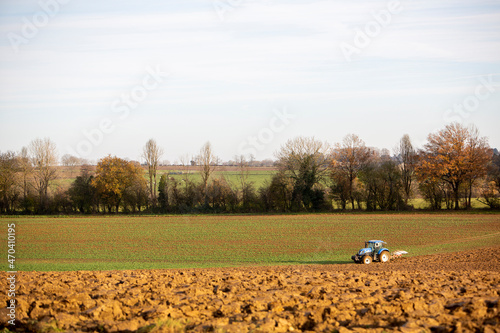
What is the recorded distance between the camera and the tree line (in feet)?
188

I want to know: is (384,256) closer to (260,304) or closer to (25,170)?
(260,304)

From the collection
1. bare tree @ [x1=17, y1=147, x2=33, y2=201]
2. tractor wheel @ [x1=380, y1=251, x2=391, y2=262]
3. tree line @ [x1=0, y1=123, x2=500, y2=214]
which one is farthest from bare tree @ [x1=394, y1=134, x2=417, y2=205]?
bare tree @ [x1=17, y1=147, x2=33, y2=201]

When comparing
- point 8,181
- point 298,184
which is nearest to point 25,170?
point 8,181

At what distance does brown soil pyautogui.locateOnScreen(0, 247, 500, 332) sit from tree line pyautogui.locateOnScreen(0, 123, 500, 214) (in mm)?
46230

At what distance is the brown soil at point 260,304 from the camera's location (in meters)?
8.32

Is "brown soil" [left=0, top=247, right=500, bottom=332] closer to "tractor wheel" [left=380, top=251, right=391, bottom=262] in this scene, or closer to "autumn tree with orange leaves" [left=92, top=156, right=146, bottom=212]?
"tractor wheel" [left=380, top=251, right=391, bottom=262]

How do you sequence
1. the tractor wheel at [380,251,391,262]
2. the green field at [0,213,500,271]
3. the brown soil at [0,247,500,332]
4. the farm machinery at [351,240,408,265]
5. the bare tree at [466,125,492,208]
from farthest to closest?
the bare tree at [466,125,492,208], the green field at [0,213,500,271], the tractor wheel at [380,251,391,262], the farm machinery at [351,240,408,265], the brown soil at [0,247,500,332]

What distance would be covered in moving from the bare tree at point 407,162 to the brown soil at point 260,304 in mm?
47620

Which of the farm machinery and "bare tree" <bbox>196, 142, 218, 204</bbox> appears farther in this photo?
"bare tree" <bbox>196, 142, 218, 204</bbox>

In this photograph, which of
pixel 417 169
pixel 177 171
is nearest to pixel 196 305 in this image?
pixel 417 169

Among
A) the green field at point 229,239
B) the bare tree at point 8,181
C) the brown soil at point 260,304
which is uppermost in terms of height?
Result: the bare tree at point 8,181

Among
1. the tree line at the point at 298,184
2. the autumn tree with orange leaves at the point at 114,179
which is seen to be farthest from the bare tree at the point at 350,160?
the autumn tree with orange leaves at the point at 114,179

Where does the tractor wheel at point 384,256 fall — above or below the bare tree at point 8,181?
below

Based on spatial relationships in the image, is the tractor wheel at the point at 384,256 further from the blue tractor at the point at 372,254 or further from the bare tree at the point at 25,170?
the bare tree at the point at 25,170
